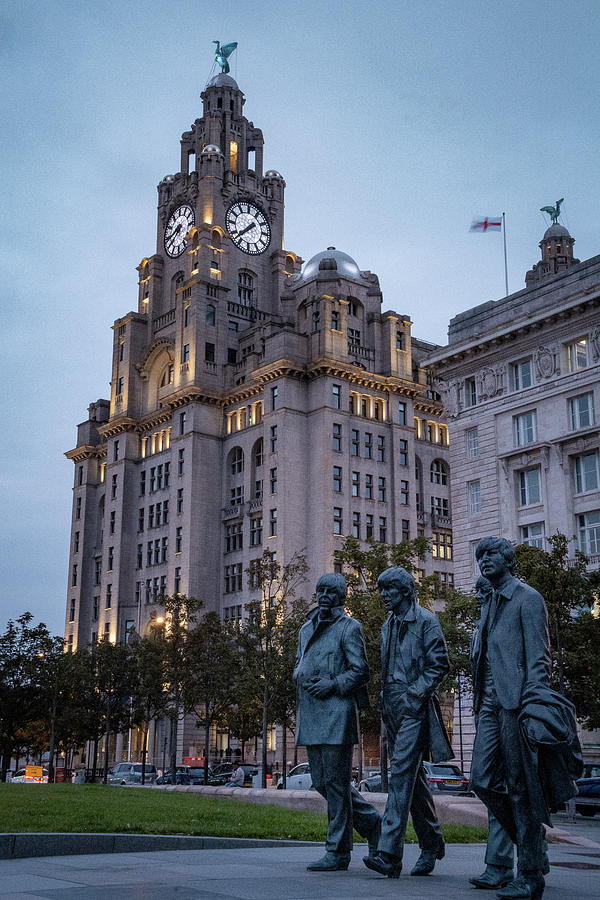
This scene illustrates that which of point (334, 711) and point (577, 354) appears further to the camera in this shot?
point (577, 354)

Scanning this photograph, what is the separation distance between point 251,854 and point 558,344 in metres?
39.7

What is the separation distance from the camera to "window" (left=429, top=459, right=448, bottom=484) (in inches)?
3627

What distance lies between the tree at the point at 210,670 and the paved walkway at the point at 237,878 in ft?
157

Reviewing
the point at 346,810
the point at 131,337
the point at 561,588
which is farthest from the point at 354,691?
the point at 131,337

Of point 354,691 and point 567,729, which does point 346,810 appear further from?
point 567,729

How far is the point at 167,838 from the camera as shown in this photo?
11898 millimetres

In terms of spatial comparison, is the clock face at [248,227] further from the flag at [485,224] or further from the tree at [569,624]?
the tree at [569,624]

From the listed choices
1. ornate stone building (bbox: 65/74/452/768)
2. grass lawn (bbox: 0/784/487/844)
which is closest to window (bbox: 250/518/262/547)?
ornate stone building (bbox: 65/74/452/768)

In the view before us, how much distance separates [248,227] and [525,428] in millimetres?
56448

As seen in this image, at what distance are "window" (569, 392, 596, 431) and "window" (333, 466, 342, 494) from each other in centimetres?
3522

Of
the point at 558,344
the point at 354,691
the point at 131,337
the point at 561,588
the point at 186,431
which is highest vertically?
the point at 131,337

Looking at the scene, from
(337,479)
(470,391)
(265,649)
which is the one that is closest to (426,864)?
(265,649)

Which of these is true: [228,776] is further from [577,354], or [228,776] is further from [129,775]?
[577,354]

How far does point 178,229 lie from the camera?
10106 cm
